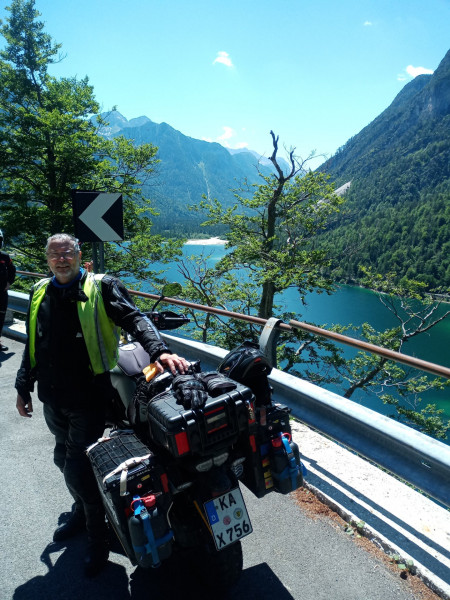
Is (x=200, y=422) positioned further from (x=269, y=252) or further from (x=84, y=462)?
(x=269, y=252)

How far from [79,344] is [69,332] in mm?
91

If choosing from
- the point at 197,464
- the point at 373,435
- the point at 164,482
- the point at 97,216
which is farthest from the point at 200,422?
the point at 97,216

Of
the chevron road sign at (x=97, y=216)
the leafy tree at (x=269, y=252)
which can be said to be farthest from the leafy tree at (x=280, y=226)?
the chevron road sign at (x=97, y=216)

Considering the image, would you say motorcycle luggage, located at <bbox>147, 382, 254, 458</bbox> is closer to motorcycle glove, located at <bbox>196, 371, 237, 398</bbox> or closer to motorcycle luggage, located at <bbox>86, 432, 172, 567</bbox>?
motorcycle glove, located at <bbox>196, 371, 237, 398</bbox>

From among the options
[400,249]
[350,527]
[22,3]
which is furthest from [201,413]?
[400,249]

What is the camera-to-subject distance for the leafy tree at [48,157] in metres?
15.4

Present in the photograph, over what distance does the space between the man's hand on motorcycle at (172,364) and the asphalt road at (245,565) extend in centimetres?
126

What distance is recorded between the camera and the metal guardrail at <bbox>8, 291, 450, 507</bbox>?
7.52 feet

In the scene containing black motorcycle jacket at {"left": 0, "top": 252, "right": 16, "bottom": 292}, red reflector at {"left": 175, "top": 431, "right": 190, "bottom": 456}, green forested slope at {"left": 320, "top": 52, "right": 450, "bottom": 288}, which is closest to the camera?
red reflector at {"left": 175, "top": 431, "right": 190, "bottom": 456}

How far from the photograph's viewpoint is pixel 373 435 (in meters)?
2.67

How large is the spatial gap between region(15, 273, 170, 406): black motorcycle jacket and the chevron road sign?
2.49 metres

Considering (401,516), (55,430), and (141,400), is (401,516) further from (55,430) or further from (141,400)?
(55,430)

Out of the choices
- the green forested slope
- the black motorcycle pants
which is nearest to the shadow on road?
the black motorcycle pants

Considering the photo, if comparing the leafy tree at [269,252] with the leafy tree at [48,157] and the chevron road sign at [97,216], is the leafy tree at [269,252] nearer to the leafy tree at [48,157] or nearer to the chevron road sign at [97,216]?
the leafy tree at [48,157]
